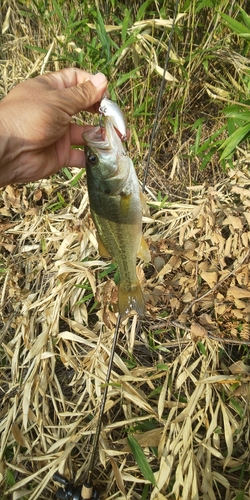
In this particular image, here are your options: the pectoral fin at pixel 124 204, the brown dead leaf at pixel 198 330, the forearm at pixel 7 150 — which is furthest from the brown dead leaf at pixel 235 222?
the forearm at pixel 7 150

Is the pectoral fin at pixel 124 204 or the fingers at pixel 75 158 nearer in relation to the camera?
the pectoral fin at pixel 124 204

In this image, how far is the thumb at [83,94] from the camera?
191cm

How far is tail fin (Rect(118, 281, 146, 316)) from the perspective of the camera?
2.03 m

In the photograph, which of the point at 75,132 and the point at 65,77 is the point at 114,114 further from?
the point at 75,132

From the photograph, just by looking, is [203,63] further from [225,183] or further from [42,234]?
[42,234]

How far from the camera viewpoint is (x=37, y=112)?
1900mm

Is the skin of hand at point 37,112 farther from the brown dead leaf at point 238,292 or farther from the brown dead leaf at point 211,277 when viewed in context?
the brown dead leaf at point 238,292

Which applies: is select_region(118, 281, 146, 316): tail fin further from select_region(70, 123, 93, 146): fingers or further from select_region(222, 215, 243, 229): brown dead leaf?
select_region(70, 123, 93, 146): fingers

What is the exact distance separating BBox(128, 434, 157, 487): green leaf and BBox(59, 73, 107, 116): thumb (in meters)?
1.79

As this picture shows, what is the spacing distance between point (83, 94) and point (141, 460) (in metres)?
1.92

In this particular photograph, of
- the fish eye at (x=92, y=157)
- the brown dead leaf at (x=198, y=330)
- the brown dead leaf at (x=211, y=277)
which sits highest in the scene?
the fish eye at (x=92, y=157)

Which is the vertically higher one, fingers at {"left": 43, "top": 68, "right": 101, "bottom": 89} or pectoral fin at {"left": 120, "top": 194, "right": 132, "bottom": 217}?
fingers at {"left": 43, "top": 68, "right": 101, "bottom": 89}

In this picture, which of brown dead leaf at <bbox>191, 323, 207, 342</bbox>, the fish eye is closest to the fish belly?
the fish eye

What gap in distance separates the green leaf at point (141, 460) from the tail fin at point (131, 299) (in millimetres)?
728
